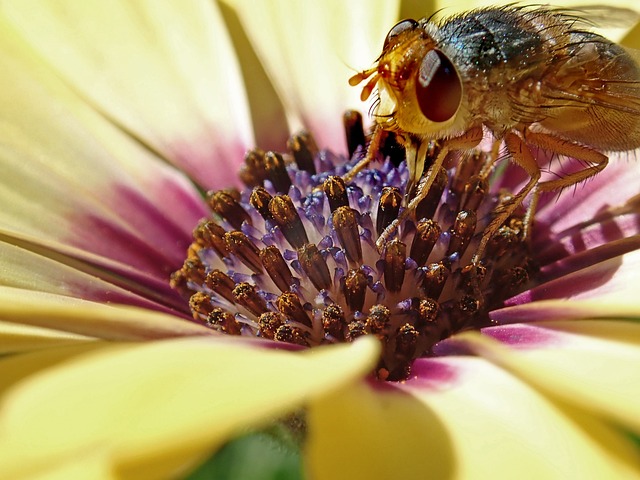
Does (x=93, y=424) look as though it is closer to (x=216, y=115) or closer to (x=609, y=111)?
(x=609, y=111)

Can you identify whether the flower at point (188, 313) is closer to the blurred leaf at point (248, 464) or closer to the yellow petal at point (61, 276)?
the yellow petal at point (61, 276)

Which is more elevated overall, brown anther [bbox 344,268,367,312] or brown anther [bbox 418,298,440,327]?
brown anther [bbox 344,268,367,312]

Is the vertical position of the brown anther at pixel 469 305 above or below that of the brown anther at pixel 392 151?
below

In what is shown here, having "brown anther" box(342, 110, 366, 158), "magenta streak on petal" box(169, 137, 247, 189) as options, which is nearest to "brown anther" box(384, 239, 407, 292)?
"brown anther" box(342, 110, 366, 158)

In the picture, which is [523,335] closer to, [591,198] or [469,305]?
[469,305]

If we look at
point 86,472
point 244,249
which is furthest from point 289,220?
point 86,472

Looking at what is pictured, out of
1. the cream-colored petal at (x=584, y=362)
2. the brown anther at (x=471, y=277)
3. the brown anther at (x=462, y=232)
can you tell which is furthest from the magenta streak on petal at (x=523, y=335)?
the brown anther at (x=462, y=232)

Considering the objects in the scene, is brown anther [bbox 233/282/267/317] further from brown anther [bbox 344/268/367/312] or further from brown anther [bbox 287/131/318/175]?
brown anther [bbox 287/131/318/175]
